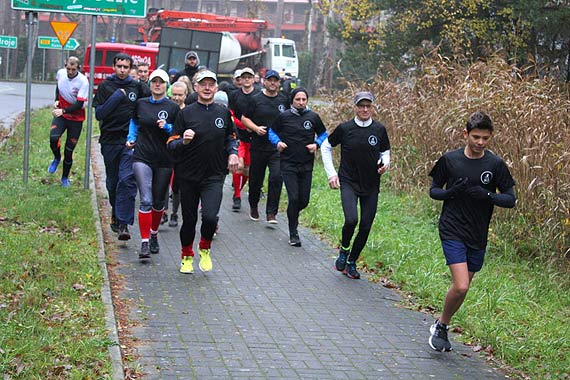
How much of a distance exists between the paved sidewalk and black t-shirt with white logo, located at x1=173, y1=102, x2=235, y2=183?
1.06 metres

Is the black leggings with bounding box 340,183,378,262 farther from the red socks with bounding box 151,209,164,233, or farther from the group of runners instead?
the red socks with bounding box 151,209,164,233

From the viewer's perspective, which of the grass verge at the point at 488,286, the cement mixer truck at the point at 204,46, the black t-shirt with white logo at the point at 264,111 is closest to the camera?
the grass verge at the point at 488,286

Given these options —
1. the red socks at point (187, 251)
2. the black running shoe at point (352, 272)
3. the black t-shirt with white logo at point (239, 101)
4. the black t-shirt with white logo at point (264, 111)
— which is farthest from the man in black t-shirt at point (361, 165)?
the black t-shirt with white logo at point (239, 101)

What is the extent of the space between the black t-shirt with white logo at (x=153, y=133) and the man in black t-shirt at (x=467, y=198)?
12.2 feet

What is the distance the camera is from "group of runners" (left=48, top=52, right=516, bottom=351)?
24.4 ft

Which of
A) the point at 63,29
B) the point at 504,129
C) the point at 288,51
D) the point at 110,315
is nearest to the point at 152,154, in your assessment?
the point at 110,315

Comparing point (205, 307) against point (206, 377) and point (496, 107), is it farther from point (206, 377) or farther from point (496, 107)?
point (496, 107)

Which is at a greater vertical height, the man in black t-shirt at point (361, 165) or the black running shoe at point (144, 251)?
the man in black t-shirt at point (361, 165)

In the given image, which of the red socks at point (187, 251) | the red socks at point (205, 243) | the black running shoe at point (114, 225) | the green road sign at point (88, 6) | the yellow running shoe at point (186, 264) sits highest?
the green road sign at point (88, 6)

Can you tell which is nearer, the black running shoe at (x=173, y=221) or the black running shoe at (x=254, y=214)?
the black running shoe at (x=173, y=221)

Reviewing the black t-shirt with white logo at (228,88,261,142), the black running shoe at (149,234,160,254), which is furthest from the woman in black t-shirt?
the black t-shirt with white logo at (228,88,261,142)

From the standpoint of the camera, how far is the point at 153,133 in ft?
34.1

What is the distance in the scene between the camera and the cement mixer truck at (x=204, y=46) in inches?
1449

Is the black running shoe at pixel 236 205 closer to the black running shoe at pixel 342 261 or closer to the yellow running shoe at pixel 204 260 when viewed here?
the black running shoe at pixel 342 261
